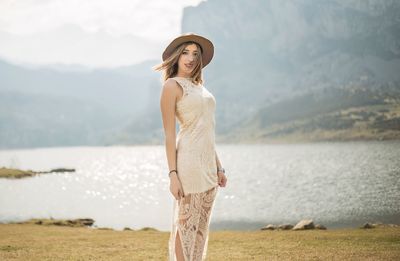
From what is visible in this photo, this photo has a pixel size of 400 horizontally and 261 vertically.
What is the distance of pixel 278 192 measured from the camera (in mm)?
61625

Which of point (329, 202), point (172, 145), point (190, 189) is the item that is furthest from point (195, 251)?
point (329, 202)

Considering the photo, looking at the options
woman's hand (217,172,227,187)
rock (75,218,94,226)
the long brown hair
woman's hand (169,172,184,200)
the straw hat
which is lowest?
woman's hand (169,172,184,200)

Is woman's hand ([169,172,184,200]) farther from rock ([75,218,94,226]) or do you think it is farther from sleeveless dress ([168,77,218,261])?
rock ([75,218,94,226])

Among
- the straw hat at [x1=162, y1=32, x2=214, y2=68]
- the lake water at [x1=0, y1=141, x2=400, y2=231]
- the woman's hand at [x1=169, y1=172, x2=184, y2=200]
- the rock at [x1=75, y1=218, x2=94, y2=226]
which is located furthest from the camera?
the rock at [x1=75, y1=218, x2=94, y2=226]

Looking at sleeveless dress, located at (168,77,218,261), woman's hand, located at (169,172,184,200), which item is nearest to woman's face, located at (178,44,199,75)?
sleeveless dress, located at (168,77,218,261)

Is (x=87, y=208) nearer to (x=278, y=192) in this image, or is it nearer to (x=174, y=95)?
(x=278, y=192)

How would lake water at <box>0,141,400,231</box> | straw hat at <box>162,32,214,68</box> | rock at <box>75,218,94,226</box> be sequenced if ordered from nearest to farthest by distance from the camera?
1. straw hat at <box>162,32,214,68</box>
2. lake water at <box>0,141,400,231</box>
3. rock at <box>75,218,94,226</box>

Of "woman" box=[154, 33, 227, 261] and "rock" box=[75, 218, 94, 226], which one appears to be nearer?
"woman" box=[154, 33, 227, 261]

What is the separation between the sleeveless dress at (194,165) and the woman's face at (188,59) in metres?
0.17

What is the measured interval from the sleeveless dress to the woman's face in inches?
6.9

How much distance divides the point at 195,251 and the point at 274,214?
4053 centimetres

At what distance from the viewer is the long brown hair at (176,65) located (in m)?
4.97

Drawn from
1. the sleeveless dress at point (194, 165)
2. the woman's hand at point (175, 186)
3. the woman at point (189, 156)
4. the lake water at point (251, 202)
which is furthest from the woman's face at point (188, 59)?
the lake water at point (251, 202)

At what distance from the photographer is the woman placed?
460 centimetres
